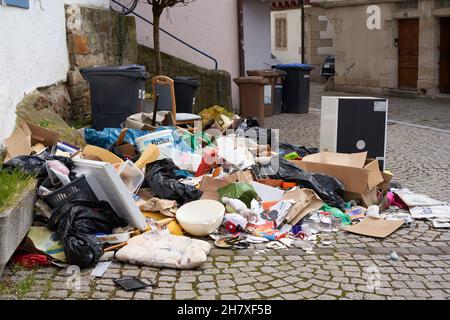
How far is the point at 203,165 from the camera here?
6.70 m

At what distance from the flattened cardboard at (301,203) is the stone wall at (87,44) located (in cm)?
434

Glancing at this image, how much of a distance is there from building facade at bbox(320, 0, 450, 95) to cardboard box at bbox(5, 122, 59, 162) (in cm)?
1356

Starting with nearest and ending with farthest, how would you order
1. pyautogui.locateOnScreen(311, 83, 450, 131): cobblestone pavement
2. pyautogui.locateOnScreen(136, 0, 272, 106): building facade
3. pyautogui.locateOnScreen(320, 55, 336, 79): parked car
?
1. pyautogui.locateOnScreen(311, 83, 450, 131): cobblestone pavement
2. pyautogui.locateOnScreen(136, 0, 272, 106): building facade
3. pyautogui.locateOnScreen(320, 55, 336, 79): parked car

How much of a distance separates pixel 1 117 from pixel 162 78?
11.0ft

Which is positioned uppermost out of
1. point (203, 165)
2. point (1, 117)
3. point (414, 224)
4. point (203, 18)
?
point (203, 18)

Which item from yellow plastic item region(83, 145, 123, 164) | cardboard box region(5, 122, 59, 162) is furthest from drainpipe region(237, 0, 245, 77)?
yellow plastic item region(83, 145, 123, 164)

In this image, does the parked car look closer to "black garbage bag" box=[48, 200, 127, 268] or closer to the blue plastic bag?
the blue plastic bag

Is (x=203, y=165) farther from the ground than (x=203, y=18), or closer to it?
closer to it

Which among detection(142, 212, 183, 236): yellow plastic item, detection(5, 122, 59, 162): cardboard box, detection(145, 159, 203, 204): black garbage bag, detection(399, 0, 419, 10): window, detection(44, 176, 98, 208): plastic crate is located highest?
detection(399, 0, 419, 10): window

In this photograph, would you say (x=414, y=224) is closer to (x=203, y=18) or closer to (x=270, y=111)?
(x=270, y=111)

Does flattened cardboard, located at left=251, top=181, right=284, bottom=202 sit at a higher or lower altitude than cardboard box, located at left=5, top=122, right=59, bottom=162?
lower

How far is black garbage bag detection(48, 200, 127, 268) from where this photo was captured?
451 centimetres

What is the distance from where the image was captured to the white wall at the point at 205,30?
14359 mm

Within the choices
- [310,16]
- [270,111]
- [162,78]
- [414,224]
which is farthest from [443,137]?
[310,16]
